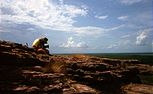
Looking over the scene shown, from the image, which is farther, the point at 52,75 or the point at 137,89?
the point at 137,89

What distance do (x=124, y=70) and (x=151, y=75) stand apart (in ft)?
60.3

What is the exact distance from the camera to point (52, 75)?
19.0 m

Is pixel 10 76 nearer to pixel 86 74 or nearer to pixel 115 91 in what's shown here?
pixel 86 74

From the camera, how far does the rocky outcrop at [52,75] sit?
17039 mm

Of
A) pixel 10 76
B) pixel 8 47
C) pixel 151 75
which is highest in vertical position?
pixel 8 47

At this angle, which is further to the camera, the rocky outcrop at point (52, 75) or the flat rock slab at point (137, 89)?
the flat rock slab at point (137, 89)

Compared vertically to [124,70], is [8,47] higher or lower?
higher

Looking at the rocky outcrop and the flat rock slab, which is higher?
the rocky outcrop

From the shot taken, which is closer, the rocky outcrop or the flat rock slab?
the rocky outcrop

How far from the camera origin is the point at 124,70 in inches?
1070

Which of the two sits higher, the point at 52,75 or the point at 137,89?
the point at 52,75

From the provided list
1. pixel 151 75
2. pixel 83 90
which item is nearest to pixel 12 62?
pixel 83 90

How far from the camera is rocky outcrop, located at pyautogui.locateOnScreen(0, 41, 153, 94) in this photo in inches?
671

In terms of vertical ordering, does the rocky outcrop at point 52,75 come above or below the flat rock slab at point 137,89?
above
